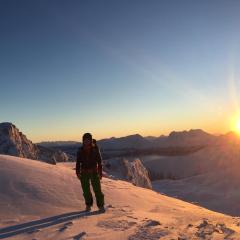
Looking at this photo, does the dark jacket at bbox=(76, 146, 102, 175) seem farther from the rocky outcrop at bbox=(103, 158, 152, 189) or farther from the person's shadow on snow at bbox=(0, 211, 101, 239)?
the rocky outcrop at bbox=(103, 158, 152, 189)

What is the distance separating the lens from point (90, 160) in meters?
9.69

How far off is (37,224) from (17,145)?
21257mm

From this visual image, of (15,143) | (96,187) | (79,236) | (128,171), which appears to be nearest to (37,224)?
(79,236)

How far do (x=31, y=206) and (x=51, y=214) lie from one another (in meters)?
0.61

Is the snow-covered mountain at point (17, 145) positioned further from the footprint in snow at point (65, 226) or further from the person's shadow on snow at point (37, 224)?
the footprint in snow at point (65, 226)

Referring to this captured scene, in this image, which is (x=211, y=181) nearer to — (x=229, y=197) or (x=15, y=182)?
(x=229, y=197)

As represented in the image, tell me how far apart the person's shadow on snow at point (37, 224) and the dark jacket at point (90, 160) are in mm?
1009

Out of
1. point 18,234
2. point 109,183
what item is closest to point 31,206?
point 18,234

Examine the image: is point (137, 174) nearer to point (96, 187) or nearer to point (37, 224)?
point (96, 187)

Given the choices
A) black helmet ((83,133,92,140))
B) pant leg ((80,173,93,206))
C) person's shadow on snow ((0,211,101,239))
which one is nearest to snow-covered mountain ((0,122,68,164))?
pant leg ((80,173,93,206))

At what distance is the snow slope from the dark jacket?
90cm

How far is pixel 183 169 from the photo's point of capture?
19450 centimetres

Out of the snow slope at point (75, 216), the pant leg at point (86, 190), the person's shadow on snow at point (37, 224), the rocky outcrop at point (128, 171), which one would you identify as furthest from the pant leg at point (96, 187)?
the rocky outcrop at point (128, 171)

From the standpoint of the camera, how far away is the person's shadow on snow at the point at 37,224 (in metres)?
7.50
